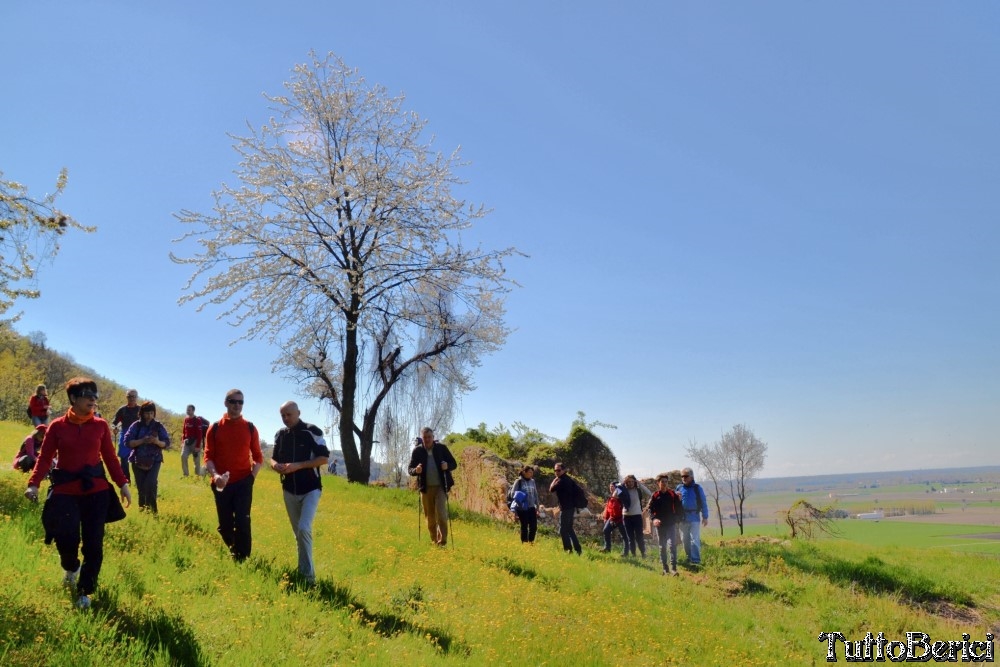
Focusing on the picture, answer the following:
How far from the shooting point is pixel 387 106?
20.6 meters

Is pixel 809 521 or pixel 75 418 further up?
pixel 75 418

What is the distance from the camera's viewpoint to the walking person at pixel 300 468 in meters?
6.94

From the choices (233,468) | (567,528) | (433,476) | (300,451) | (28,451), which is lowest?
(567,528)

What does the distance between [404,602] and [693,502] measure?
28.8 feet

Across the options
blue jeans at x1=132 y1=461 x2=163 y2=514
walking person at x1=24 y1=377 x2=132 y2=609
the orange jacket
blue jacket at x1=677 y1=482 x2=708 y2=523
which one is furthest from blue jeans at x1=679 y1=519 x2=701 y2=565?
walking person at x1=24 y1=377 x2=132 y2=609

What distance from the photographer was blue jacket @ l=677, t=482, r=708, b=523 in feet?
44.6

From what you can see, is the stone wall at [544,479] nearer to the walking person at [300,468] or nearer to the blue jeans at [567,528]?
the blue jeans at [567,528]

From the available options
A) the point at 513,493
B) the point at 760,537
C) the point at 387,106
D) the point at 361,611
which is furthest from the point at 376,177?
the point at 760,537

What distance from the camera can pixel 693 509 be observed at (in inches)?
540

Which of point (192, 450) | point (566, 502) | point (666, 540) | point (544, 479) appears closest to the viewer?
point (666, 540)

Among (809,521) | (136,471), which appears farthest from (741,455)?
(136,471)

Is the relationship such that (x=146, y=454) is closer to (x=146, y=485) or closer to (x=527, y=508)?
(x=146, y=485)

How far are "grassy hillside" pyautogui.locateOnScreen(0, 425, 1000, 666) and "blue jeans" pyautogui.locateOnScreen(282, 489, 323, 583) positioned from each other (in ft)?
0.67

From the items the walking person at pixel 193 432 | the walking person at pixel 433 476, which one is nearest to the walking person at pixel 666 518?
the walking person at pixel 433 476
